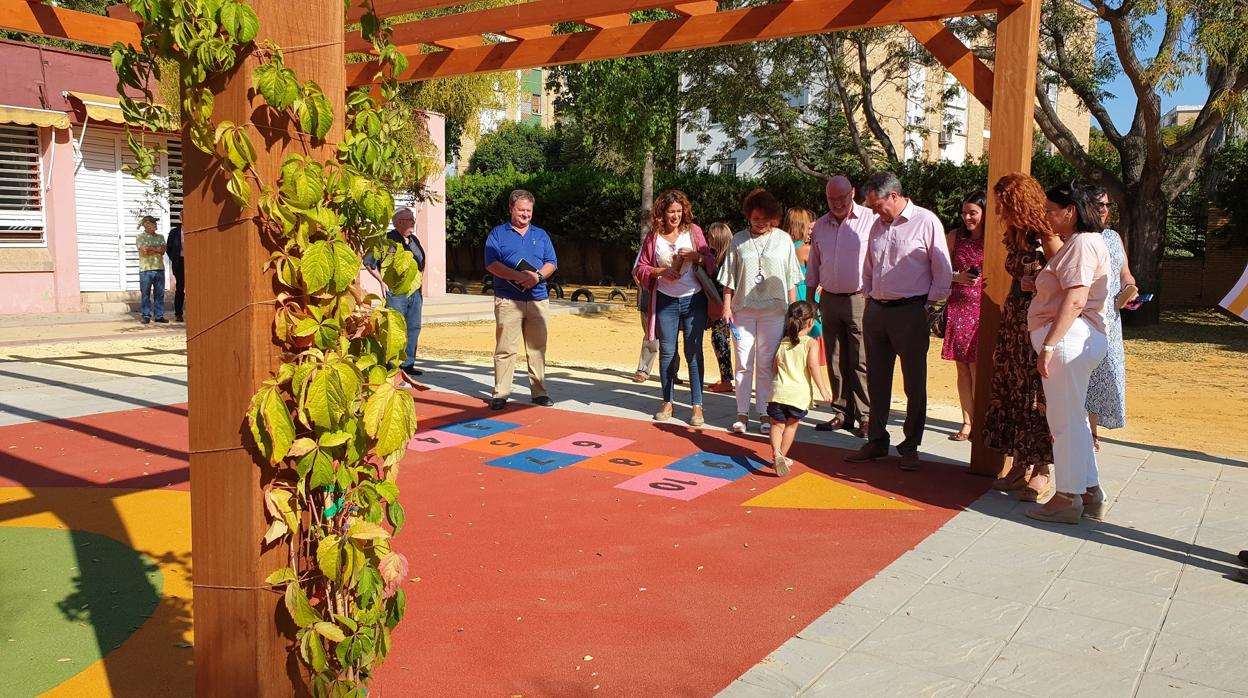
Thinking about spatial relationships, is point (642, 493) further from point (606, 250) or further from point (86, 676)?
point (606, 250)

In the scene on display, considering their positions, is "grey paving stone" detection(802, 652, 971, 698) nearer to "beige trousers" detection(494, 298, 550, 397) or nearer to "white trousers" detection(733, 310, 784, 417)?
"white trousers" detection(733, 310, 784, 417)

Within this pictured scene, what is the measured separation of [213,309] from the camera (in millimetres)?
2412

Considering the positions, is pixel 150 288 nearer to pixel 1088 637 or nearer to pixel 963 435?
pixel 963 435

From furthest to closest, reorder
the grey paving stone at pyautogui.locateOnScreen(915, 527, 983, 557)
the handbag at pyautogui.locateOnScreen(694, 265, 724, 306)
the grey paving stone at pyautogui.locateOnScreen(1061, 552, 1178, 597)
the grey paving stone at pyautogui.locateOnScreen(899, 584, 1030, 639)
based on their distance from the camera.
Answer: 1. the handbag at pyautogui.locateOnScreen(694, 265, 724, 306)
2. the grey paving stone at pyautogui.locateOnScreen(915, 527, 983, 557)
3. the grey paving stone at pyautogui.locateOnScreen(1061, 552, 1178, 597)
4. the grey paving stone at pyautogui.locateOnScreen(899, 584, 1030, 639)

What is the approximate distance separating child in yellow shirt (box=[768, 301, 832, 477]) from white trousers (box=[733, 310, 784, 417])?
2.46 ft

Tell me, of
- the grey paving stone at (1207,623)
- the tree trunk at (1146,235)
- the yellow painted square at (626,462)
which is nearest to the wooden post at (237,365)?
the grey paving stone at (1207,623)

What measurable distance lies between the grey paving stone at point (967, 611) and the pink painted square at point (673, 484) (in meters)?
1.87

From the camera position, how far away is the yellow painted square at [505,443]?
23.5 feet

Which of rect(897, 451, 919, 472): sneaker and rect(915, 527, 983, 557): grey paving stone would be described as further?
rect(897, 451, 919, 472): sneaker

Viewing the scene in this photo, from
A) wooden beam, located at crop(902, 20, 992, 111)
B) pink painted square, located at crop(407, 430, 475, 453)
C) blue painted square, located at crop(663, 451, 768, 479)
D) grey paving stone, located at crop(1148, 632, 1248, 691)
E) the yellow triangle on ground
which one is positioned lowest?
grey paving stone, located at crop(1148, 632, 1248, 691)

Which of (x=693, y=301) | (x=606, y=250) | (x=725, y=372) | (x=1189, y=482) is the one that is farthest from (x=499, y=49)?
(x=606, y=250)

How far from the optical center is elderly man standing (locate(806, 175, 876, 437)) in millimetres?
7512

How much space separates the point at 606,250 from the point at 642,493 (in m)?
23.1

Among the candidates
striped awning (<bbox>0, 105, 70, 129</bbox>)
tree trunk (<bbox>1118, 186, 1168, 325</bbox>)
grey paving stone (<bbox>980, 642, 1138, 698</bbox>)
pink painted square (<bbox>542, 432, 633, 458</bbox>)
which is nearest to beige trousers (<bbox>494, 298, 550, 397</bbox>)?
pink painted square (<bbox>542, 432, 633, 458</bbox>)
